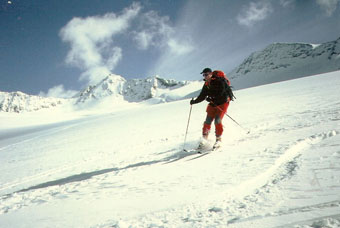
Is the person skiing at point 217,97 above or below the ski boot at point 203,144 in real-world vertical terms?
above

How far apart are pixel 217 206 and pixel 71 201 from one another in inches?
95.6

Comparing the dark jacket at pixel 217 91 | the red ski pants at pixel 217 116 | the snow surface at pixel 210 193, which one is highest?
the dark jacket at pixel 217 91

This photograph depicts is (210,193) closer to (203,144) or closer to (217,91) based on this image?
(203,144)

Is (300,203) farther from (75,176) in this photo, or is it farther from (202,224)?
(75,176)

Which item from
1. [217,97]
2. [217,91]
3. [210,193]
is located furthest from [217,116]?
[210,193]

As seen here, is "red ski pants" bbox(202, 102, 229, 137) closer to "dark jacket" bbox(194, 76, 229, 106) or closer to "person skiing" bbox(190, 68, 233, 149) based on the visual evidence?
"person skiing" bbox(190, 68, 233, 149)

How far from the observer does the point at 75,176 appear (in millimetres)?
5312

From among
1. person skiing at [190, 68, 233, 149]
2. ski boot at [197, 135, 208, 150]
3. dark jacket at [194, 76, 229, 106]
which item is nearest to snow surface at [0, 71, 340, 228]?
ski boot at [197, 135, 208, 150]

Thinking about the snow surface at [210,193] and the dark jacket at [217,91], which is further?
the dark jacket at [217,91]

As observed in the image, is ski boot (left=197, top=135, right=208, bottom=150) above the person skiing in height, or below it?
below

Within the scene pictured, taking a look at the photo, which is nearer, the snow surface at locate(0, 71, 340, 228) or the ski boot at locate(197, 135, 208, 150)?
the snow surface at locate(0, 71, 340, 228)

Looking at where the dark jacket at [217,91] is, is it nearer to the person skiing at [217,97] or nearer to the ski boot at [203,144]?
the person skiing at [217,97]

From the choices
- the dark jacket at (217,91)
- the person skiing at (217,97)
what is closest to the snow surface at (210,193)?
the person skiing at (217,97)

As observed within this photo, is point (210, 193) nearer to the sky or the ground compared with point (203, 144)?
nearer to the ground
